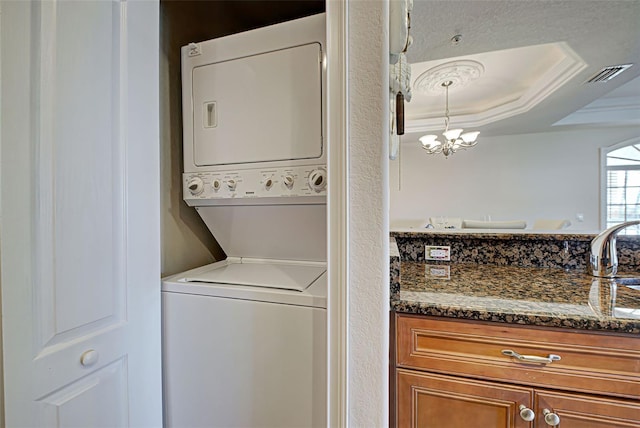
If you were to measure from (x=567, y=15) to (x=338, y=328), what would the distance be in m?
2.41

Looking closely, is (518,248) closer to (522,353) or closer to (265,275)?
(522,353)

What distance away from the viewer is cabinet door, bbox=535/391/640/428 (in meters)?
0.77

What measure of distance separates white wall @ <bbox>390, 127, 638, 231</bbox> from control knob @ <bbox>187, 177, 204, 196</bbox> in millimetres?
4734

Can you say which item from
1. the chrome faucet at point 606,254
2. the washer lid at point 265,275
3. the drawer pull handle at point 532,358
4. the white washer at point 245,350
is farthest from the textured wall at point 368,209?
the chrome faucet at point 606,254

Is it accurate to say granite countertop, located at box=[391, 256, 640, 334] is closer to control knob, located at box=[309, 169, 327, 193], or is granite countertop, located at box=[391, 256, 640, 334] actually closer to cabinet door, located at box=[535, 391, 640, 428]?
cabinet door, located at box=[535, 391, 640, 428]

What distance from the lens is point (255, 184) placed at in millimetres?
1092

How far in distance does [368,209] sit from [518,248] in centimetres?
117

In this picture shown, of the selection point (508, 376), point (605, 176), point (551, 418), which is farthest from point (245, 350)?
point (605, 176)

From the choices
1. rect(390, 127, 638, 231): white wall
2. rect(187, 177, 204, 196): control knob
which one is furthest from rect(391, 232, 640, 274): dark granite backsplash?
rect(390, 127, 638, 231): white wall

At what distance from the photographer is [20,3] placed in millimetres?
641

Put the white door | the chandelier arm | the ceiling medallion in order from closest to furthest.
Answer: the white door → the ceiling medallion → the chandelier arm

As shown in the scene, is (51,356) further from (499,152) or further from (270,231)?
(499,152)

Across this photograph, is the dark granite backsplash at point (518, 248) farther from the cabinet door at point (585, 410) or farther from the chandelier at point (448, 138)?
the chandelier at point (448, 138)

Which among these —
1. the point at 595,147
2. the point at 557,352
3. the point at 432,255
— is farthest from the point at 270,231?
the point at 595,147
